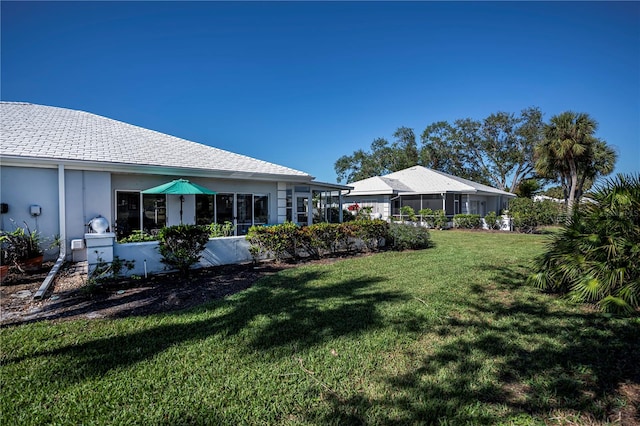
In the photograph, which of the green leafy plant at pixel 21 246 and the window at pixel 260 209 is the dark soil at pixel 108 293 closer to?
the green leafy plant at pixel 21 246

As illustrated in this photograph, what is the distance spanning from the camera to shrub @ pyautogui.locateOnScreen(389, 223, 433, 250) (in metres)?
11.9

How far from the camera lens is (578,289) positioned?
562cm

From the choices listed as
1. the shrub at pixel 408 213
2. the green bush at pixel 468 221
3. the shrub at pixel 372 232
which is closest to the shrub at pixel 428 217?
the shrub at pixel 408 213

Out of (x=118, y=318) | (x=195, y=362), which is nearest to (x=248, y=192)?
(x=118, y=318)

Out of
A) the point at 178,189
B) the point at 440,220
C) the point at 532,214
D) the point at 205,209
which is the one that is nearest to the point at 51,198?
the point at 178,189

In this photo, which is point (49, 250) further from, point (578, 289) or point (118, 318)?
point (578, 289)

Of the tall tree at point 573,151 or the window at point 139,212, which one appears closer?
the window at point 139,212

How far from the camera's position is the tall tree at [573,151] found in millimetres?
21297

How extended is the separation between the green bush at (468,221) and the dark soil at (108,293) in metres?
19.0

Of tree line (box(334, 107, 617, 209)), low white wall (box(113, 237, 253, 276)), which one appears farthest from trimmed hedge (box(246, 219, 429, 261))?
tree line (box(334, 107, 617, 209))

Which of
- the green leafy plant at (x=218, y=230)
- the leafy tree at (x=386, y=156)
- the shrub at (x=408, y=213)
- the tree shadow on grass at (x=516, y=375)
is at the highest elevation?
the leafy tree at (x=386, y=156)

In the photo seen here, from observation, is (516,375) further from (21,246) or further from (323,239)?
(21,246)

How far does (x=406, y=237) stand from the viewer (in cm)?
1183

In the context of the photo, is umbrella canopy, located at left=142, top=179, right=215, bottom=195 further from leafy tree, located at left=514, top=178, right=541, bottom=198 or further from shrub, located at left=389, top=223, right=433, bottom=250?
leafy tree, located at left=514, top=178, right=541, bottom=198
